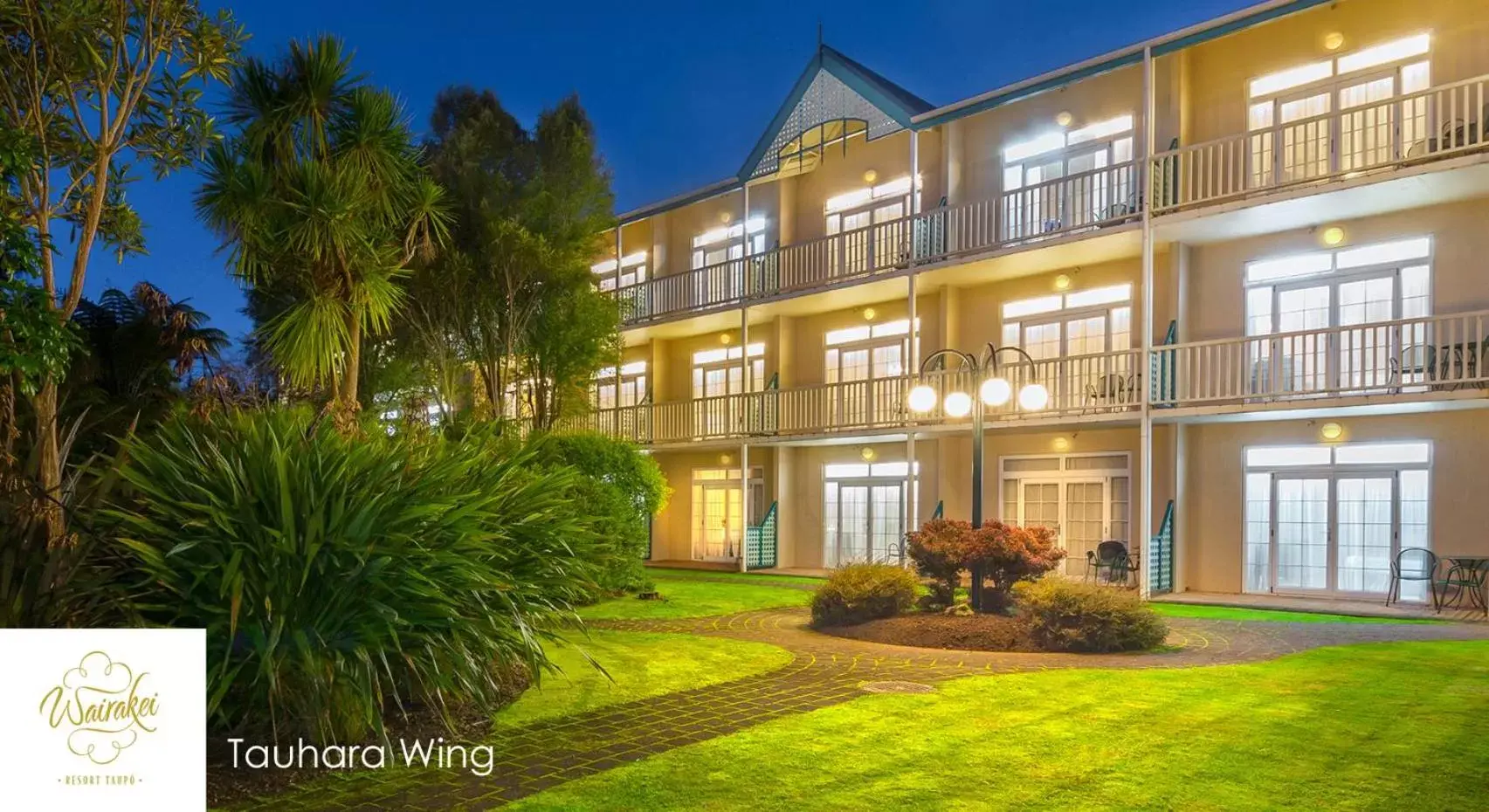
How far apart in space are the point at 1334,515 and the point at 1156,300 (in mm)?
4075

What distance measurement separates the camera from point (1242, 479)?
16.0 metres

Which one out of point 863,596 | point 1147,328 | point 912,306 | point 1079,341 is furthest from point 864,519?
point 863,596

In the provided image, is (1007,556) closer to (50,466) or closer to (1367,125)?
(1367,125)

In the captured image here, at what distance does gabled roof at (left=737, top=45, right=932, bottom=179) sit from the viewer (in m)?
19.4

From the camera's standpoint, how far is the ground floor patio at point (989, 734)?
16.9 ft

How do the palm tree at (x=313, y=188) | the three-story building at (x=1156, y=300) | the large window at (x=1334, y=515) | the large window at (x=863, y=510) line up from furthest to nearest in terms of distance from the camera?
the large window at (x=863, y=510), the large window at (x=1334, y=515), the three-story building at (x=1156, y=300), the palm tree at (x=313, y=188)

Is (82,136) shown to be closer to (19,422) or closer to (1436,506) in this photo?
(19,422)

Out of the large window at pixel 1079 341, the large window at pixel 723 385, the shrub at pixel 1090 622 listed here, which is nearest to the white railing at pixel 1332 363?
the large window at pixel 1079 341

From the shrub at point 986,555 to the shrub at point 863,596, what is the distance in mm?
314

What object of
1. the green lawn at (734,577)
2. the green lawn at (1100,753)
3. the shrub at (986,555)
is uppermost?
the shrub at (986,555)

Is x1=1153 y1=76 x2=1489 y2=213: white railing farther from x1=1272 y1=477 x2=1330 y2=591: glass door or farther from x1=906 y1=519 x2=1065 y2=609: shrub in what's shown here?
x1=906 y1=519 x2=1065 y2=609: shrub

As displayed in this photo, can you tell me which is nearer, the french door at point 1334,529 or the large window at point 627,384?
the french door at point 1334,529

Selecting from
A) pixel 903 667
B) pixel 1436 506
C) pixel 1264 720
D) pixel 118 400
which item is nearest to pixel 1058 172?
pixel 1436 506

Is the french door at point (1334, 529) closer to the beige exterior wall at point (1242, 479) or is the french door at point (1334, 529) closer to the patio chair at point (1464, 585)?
the beige exterior wall at point (1242, 479)
